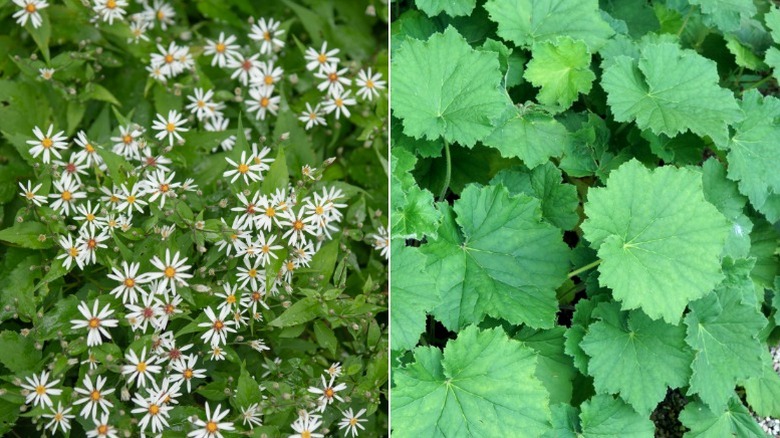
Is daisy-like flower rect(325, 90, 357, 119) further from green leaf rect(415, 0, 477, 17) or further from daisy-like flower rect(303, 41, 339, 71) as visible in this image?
green leaf rect(415, 0, 477, 17)

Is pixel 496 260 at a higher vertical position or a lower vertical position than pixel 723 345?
higher

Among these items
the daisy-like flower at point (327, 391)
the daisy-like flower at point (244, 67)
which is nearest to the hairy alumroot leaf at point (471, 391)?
the daisy-like flower at point (327, 391)

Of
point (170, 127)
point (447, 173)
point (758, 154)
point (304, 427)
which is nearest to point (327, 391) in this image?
point (304, 427)

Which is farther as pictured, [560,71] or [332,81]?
[332,81]

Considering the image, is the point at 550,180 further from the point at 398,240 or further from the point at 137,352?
the point at 137,352

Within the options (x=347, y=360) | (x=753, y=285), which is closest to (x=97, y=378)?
(x=347, y=360)

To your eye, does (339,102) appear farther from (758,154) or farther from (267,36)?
(758,154)

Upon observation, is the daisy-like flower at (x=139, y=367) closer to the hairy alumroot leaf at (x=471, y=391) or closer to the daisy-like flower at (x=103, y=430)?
the daisy-like flower at (x=103, y=430)
